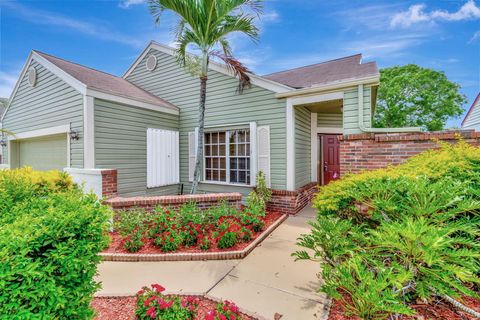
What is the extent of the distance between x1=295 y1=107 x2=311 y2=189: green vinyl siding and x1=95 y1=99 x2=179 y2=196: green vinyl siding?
4.48 meters

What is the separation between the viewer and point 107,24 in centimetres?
736

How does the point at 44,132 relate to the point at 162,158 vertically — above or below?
above

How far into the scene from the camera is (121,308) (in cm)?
227

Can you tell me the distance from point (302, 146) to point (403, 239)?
5326mm

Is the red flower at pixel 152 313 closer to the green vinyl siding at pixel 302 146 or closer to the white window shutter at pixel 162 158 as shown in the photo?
the green vinyl siding at pixel 302 146

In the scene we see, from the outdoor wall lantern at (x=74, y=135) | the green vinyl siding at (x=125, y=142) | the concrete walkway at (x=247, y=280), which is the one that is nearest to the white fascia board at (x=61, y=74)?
the green vinyl siding at (x=125, y=142)

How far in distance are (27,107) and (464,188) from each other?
11.4 meters

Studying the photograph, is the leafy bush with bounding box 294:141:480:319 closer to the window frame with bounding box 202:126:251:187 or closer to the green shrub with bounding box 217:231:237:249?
the green shrub with bounding box 217:231:237:249

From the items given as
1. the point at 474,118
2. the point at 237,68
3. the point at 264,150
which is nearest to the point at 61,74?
the point at 237,68

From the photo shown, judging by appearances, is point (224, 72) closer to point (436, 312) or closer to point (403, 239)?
point (403, 239)

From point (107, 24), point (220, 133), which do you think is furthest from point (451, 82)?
point (107, 24)

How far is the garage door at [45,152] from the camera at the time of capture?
22.4 ft

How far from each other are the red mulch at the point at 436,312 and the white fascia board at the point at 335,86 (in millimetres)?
4187

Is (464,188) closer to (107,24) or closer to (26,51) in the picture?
(107,24)
